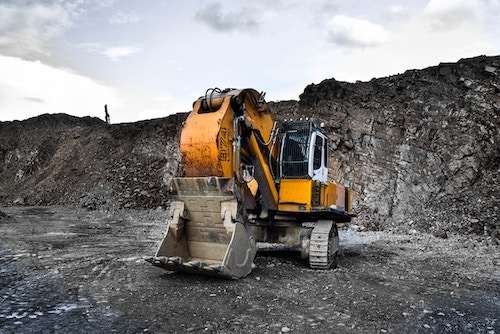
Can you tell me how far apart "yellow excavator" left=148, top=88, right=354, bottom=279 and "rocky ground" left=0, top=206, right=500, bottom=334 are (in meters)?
0.42

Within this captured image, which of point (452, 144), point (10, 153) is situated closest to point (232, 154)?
point (452, 144)

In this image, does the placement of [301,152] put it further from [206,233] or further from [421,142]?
[421,142]

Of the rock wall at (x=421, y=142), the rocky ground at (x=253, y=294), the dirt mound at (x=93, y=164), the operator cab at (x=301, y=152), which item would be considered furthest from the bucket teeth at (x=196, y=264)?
the dirt mound at (x=93, y=164)

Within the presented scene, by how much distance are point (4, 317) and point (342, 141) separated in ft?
51.0

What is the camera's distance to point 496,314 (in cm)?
537

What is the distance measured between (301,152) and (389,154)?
424 inches

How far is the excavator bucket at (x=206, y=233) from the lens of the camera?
19.6ft

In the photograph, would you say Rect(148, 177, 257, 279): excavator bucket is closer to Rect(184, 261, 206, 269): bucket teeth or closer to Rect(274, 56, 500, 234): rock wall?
Rect(184, 261, 206, 269): bucket teeth

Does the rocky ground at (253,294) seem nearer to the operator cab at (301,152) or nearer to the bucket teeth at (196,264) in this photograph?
the bucket teeth at (196,264)

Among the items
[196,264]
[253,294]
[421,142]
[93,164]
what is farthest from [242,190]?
[93,164]

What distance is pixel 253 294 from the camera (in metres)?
5.72

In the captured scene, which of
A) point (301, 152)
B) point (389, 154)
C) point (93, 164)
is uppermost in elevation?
point (389, 154)

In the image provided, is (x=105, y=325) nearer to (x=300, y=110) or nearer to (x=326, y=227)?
(x=326, y=227)

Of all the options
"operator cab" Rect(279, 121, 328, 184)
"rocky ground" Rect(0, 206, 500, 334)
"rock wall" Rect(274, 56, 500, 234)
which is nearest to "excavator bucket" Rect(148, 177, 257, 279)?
"rocky ground" Rect(0, 206, 500, 334)
